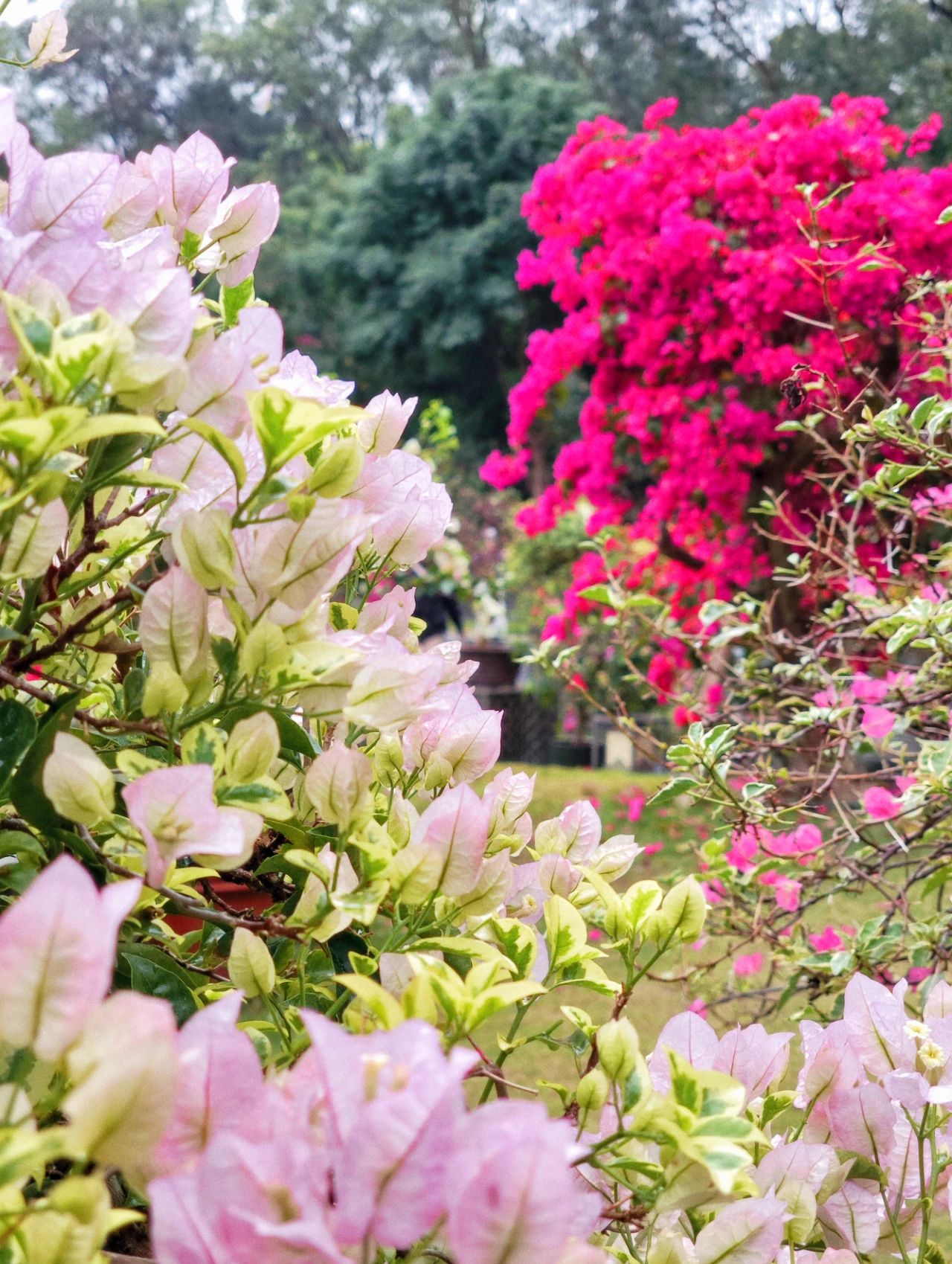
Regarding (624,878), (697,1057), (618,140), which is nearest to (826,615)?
(697,1057)

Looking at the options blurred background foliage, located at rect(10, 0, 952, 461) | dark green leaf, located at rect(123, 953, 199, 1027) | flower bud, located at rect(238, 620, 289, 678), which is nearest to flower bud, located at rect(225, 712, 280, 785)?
flower bud, located at rect(238, 620, 289, 678)

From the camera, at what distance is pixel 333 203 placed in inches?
533

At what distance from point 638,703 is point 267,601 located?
6.13 meters

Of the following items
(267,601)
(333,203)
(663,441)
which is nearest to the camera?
(267,601)

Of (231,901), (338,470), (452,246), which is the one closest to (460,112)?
(452,246)

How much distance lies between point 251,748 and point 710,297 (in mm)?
3505

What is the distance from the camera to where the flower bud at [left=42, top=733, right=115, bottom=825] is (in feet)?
1.42

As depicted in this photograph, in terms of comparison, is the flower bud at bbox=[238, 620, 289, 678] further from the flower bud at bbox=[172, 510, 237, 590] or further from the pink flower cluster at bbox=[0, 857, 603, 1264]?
the pink flower cluster at bbox=[0, 857, 603, 1264]

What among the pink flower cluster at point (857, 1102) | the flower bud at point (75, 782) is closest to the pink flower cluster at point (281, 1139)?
the flower bud at point (75, 782)

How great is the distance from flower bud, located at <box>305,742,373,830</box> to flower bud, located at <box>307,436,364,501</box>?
109mm

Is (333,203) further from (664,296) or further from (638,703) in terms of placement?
(664,296)

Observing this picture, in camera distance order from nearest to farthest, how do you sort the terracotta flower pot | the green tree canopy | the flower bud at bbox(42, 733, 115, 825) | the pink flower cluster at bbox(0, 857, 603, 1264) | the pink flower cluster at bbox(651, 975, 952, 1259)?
the pink flower cluster at bbox(0, 857, 603, 1264) → the flower bud at bbox(42, 733, 115, 825) → the pink flower cluster at bbox(651, 975, 952, 1259) → the terracotta flower pot → the green tree canopy

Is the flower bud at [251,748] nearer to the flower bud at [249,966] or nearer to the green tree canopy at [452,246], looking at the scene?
the flower bud at [249,966]

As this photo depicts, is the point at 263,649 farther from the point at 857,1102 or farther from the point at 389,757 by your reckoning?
the point at 857,1102
